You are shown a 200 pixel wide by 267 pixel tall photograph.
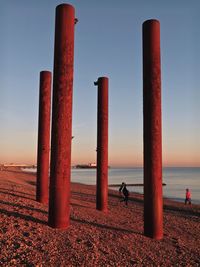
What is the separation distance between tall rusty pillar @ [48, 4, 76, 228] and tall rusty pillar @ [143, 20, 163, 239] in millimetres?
2054

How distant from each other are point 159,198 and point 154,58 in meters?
3.81

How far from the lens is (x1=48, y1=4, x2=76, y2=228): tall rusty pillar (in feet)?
26.4

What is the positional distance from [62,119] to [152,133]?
241cm

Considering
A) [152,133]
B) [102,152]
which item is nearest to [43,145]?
[102,152]

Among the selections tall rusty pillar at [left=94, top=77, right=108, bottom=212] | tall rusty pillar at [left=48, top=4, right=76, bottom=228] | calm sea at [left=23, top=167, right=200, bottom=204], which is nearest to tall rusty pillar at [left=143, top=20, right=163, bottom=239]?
tall rusty pillar at [left=48, top=4, right=76, bottom=228]

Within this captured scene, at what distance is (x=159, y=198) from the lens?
27.5 ft

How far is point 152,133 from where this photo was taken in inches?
328

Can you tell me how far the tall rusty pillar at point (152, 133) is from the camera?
828cm

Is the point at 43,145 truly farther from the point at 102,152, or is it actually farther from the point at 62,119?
the point at 62,119

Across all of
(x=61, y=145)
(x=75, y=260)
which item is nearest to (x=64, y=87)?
(x=61, y=145)

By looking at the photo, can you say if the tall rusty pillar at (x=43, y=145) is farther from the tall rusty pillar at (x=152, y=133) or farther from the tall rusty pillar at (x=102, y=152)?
the tall rusty pillar at (x=152, y=133)

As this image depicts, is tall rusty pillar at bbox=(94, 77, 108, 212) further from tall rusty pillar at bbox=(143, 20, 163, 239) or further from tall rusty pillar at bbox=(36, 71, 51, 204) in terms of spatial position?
tall rusty pillar at bbox=(143, 20, 163, 239)

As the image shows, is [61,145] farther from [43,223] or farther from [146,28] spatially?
[146,28]

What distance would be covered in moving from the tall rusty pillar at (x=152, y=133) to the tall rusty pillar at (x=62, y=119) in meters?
2.05
